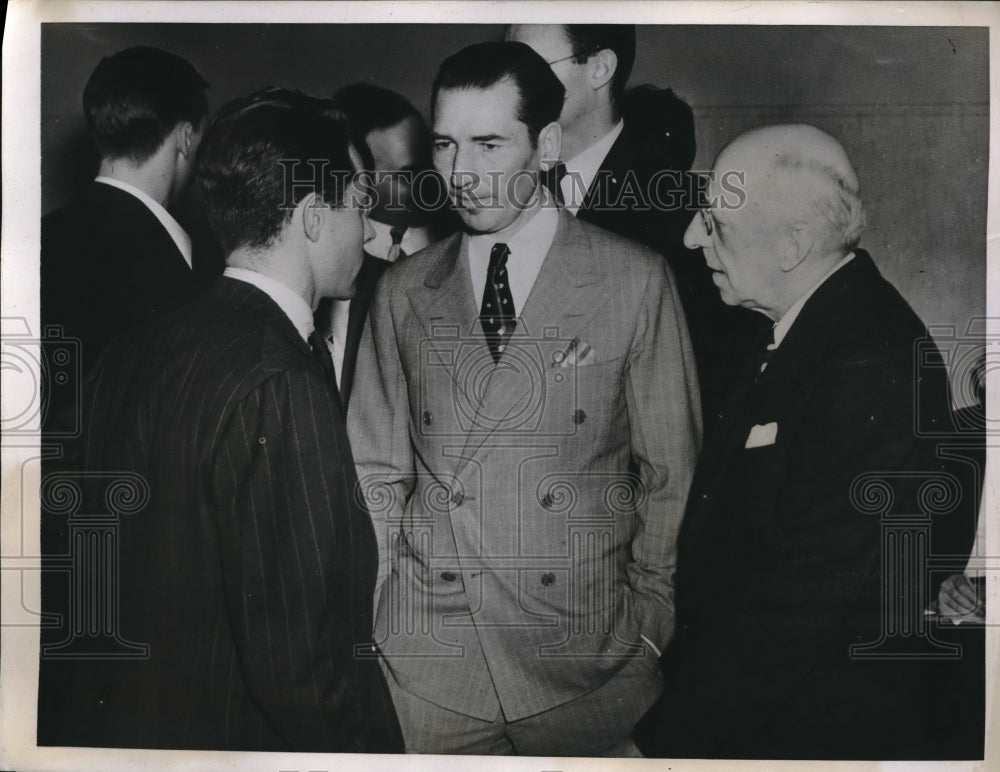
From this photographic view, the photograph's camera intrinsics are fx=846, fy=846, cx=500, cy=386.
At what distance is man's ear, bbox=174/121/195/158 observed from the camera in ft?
7.98

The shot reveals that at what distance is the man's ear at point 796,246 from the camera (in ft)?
7.80

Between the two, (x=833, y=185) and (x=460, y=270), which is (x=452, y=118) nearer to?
(x=460, y=270)

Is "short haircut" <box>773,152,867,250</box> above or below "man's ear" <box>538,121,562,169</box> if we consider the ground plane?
below

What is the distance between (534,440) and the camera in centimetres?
237

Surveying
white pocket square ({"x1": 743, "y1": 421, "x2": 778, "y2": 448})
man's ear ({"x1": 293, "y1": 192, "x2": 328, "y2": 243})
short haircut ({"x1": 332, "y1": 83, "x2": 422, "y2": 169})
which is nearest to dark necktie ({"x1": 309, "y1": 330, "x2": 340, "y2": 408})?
man's ear ({"x1": 293, "y1": 192, "x2": 328, "y2": 243})

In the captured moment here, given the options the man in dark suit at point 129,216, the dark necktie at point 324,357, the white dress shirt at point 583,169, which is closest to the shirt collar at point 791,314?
the white dress shirt at point 583,169

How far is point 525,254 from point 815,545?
115cm

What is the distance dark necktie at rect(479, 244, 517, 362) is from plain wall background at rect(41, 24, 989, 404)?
501 millimetres

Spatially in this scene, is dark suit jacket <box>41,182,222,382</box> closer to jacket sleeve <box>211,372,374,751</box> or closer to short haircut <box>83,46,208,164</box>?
short haircut <box>83,46,208,164</box>

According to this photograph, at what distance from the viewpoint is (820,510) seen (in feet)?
7.74

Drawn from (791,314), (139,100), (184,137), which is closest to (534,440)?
(791,314)

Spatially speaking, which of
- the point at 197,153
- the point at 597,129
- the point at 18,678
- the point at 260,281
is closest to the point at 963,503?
the point at 597,129

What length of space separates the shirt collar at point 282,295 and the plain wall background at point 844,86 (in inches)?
20.0

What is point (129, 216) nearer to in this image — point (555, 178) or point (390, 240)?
point (390, 240)
